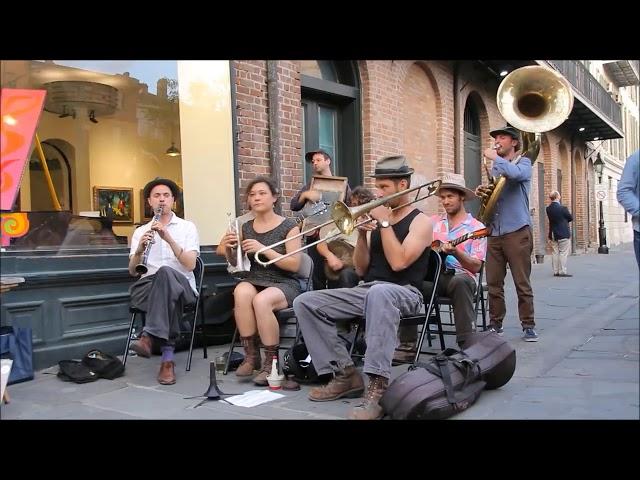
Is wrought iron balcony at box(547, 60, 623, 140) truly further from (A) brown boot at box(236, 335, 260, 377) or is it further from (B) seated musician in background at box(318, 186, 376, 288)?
(A) brown boot at box(236, 335, 260, 377)

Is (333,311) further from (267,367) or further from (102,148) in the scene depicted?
(102,148)

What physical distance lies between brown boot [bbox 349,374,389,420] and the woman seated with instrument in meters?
0.91

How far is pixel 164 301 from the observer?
3.89m

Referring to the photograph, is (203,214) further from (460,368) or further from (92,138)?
(460,368)

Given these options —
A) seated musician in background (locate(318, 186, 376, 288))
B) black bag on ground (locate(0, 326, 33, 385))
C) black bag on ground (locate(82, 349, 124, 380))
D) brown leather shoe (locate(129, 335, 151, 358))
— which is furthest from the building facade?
seated musician in background (locate(318, 186, 376, 288))

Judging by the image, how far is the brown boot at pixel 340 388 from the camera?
3459 millimetres

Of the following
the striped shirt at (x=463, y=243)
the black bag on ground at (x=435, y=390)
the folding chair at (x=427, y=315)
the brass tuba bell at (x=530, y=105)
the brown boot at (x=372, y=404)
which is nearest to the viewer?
the black bag on ground at (x=435, y=390)

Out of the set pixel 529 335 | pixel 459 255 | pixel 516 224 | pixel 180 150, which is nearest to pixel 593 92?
pixel 516 224

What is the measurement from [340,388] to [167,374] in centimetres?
124

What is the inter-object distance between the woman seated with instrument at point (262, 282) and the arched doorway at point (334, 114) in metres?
2.60

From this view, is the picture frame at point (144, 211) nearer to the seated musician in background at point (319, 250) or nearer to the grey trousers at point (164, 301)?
the seated musician in background at point (319, 250)

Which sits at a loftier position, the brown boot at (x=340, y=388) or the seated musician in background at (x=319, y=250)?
the seated musician in background at (x=319, y=250)

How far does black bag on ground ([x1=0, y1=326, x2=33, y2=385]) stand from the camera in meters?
3.85

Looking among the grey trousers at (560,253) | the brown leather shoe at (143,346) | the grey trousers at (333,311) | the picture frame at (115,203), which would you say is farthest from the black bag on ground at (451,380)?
the grey trousers at (560,253)
